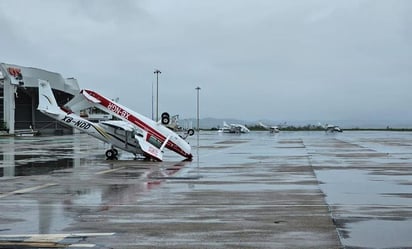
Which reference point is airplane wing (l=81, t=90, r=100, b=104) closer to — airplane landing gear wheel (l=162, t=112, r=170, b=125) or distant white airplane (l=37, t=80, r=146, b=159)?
distant white airplane (l=37, t=80, r=146, b=159)

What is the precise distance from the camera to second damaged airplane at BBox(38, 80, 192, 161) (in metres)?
28.8

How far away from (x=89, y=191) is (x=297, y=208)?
6335mm

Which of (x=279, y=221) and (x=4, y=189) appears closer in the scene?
(x=279, y=221)

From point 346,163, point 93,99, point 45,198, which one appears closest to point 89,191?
point 45,198

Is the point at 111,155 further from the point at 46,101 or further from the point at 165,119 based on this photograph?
the point at 46,101

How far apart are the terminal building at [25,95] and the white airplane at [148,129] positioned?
2168 inches

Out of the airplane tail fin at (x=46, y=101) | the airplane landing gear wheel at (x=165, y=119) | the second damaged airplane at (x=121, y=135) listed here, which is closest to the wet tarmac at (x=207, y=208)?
the second damaged airplane at (x=121, y=135)

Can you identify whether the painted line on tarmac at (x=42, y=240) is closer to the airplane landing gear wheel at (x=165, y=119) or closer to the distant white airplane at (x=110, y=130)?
the distant white airplane at (x=110, y=130)

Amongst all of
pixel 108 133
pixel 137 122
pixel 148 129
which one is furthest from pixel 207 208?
pixel 108 133

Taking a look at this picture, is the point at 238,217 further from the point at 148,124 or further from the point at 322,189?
the point at 148,124

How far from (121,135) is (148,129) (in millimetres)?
1762

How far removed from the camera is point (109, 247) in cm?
839

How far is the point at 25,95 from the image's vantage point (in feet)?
333

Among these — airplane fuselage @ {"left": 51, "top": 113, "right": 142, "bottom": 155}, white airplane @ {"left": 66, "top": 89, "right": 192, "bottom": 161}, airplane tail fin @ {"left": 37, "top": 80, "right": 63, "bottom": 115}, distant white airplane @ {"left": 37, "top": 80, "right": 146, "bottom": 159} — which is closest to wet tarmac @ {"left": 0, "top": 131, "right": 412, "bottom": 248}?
white airplane @ {"left": 66, "top": 89, "right": 192, "bottom": 161}
